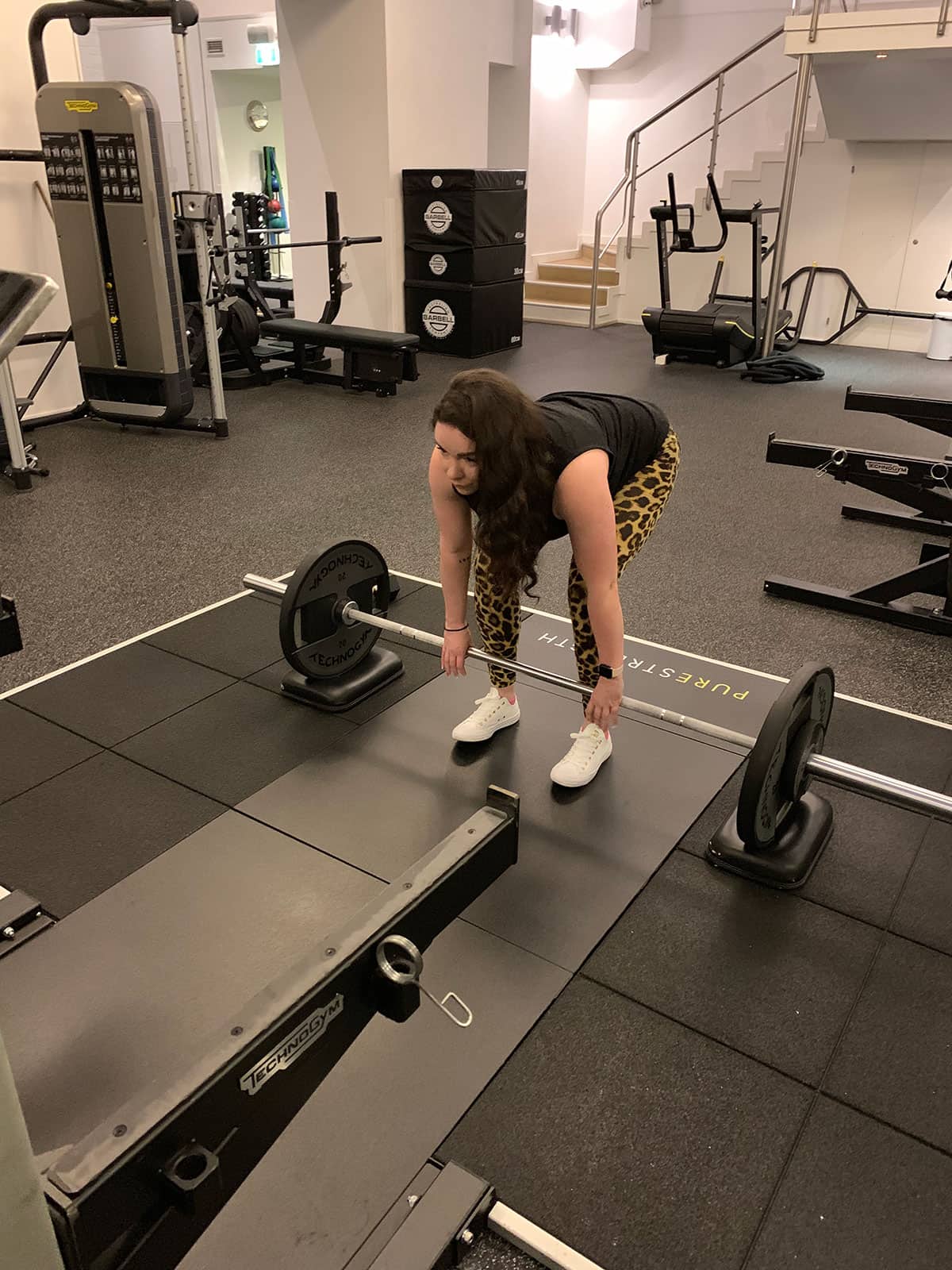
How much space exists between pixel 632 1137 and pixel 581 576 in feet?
3.50

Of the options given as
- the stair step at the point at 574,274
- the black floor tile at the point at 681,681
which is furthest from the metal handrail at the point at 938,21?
the black floor tile at the point at 681,681

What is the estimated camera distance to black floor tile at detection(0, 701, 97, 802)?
7.36 feet

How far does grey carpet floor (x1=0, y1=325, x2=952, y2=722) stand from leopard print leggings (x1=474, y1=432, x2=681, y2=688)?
2.93 feet

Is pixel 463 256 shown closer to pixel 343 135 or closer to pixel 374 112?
pixel 374 112

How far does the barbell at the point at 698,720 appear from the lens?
1.74 meters

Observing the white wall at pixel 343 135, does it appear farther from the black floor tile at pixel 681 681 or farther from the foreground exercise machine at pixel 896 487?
the black floor tile at pixel 681 681

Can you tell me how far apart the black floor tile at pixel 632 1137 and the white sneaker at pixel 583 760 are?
64 centimetres

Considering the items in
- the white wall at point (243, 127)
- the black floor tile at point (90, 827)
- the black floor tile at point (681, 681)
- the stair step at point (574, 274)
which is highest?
the white wall at point (243, 127)

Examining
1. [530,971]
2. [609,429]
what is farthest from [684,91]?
[530,971]

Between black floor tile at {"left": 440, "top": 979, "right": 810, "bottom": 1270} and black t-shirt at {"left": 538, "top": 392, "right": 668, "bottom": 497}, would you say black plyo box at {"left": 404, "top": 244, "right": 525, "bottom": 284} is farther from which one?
black floor tile at {"left": 440, "top": 979, "right": 810, "bottom": 1270}

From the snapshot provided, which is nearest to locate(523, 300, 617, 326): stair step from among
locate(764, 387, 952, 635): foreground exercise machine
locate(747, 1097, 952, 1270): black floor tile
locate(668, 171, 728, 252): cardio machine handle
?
locate(668, 171, 728, 252): cardio machine handle

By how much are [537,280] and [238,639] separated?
297 inches

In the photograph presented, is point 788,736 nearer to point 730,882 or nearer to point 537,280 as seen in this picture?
point 730,882

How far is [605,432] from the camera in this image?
1.86 metres
